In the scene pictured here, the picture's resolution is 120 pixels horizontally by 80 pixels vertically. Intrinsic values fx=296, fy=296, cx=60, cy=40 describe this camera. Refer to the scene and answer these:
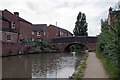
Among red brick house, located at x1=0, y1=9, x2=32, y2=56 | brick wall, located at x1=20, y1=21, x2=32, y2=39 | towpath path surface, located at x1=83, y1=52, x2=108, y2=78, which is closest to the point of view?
towpath path surface, located at x1=83, y1=52, x2=108, y2=78

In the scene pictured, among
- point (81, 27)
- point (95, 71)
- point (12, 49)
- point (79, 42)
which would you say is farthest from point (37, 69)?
point (81, 27)

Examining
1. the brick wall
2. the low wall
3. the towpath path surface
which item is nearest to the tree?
the brick wall

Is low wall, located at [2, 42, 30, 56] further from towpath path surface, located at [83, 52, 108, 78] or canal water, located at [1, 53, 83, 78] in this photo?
towpath path surface, located at [83, 52, 108, 78]

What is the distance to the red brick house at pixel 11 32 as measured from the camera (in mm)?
44344

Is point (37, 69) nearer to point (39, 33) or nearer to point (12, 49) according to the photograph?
point (12, 49)

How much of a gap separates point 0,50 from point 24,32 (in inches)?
927

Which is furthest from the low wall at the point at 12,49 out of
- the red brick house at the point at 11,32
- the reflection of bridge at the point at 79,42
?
the reflection of bridge at the point at 79,42

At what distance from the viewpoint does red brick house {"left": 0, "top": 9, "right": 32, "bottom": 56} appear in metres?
44.3

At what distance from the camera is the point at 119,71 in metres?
13.9

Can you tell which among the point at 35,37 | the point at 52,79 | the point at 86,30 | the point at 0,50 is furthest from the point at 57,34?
the point at 52,79

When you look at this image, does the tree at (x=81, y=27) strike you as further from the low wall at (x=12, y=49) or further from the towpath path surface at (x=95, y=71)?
the towpath path surface at (x=95, y=71)

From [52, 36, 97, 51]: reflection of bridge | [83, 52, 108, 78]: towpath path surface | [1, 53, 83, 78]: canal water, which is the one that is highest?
[52, 36, 97, 51]: reflection of bridge

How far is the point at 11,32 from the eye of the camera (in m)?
51.6

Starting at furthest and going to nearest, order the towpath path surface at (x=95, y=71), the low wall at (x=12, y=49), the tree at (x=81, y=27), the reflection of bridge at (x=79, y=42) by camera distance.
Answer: the tree at (x=81, y=27), the reflection of bridge at (x=79, y=42), the low wall at (x=12, y=49), the towpath path surface at (x=95, y=71)
